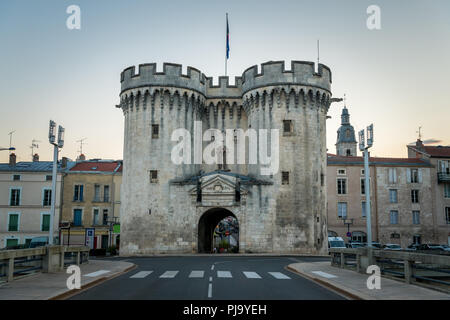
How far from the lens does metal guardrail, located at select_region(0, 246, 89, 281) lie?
49.0 feet

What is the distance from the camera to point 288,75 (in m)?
39.8

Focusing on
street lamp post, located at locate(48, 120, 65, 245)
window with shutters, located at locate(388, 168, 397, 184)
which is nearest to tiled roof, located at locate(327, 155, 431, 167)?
window with shutters, located at locate(388, 168, 397, 184)

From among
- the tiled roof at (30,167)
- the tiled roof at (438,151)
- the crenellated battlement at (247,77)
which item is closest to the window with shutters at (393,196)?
the tiled roof at (438,151)

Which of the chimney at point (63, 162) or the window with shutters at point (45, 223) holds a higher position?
the chimney at point (63, 162)

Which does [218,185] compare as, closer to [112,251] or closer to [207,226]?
[207,226]

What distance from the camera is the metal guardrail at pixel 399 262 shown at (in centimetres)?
1326

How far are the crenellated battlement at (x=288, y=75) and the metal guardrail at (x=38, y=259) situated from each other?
73.8 ft

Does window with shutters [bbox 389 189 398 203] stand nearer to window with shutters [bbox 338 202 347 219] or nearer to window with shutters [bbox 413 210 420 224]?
window with shutters [bbox 413 210 420 224]

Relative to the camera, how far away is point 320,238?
1534 inches

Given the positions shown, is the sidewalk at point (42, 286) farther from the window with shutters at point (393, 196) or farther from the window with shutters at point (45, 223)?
the window with shutters at point (393, 196)

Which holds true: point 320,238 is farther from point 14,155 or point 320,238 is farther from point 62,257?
point 14,155
